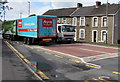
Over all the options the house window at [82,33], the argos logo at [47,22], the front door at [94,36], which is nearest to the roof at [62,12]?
the house window at [82,33]

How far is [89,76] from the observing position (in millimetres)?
7629

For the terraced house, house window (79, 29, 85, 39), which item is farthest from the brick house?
house window (79, 29, 85, 39)

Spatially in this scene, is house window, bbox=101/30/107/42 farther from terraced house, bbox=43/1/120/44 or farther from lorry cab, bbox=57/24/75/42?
lorry cab, bbox=57/24/75/42

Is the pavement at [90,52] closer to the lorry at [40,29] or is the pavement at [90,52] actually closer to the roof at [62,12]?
the lorry at [40,29]

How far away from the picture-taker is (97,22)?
3666cm

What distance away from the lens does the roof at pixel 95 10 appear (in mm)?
35438

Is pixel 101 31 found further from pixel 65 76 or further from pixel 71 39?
pixel 65 76

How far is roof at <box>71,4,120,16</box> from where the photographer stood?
116 feet

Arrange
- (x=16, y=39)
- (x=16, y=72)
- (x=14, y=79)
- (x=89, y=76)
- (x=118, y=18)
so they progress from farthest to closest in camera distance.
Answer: (x=118, y=18), (x=16, y=39), (x=16, y=72), (x=89, y=76), (x=14, y=79)

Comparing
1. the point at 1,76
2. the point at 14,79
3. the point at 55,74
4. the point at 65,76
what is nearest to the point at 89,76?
the point at 65,76

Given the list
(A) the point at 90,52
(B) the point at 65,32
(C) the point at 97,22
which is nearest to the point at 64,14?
(C) the point at 97,22

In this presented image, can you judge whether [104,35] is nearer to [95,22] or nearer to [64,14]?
[95,22]

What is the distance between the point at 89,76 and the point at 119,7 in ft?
102

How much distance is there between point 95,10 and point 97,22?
12.3 feet
